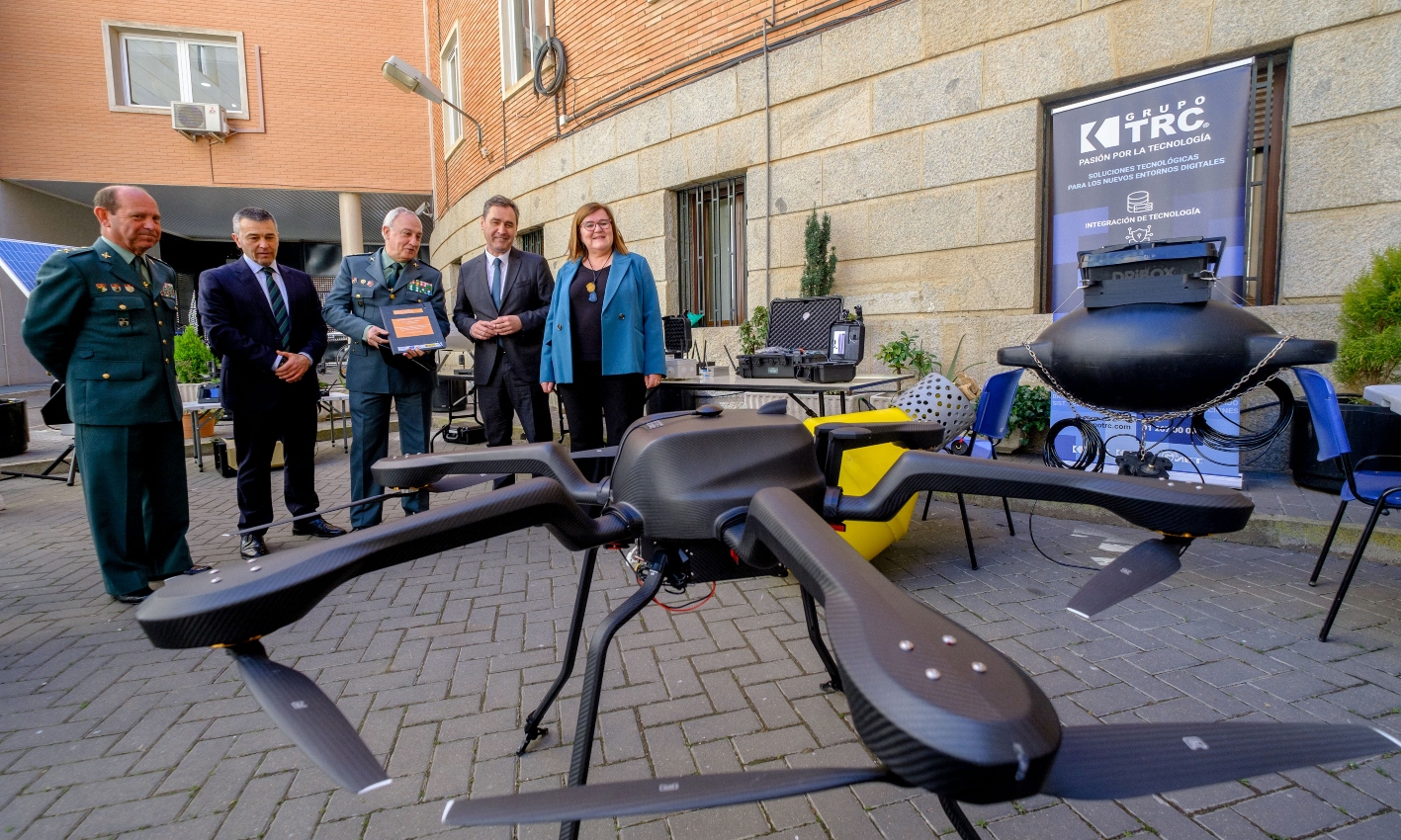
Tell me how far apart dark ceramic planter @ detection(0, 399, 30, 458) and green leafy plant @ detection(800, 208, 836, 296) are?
8796 millimetres

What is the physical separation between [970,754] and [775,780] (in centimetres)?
16

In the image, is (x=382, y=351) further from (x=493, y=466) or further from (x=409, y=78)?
(x=409, y=78)

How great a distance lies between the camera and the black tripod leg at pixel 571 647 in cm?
167

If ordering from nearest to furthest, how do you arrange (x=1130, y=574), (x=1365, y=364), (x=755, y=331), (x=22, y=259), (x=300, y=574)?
(x=300, y=574), (x=1130, y=574), (x=1365, y=364), (x=22, y=259), (x=755, y=331)

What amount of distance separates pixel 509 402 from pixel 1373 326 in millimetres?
5633

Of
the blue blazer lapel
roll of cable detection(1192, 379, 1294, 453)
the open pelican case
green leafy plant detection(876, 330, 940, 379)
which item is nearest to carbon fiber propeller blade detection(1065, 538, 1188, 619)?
roll of cable detection(1192, 379, 1294, 453)

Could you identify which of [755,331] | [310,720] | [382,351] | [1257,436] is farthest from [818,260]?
[310,720]

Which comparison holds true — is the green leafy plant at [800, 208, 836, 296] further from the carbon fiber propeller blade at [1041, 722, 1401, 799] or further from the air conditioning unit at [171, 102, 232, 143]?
the air conditioning unit at [171, 102, 232, 143]

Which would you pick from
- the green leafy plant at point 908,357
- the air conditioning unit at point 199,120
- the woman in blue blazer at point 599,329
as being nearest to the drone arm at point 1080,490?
the woman in blue blazer at point 599,329

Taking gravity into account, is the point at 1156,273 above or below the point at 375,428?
above

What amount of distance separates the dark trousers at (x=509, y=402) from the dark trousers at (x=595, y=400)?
0.30 m

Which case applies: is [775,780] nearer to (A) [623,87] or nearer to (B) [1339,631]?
(B) [1339,631]

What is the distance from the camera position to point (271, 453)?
14.4 feet

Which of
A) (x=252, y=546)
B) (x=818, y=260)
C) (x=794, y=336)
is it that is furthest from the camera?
(x=818, y=260)
